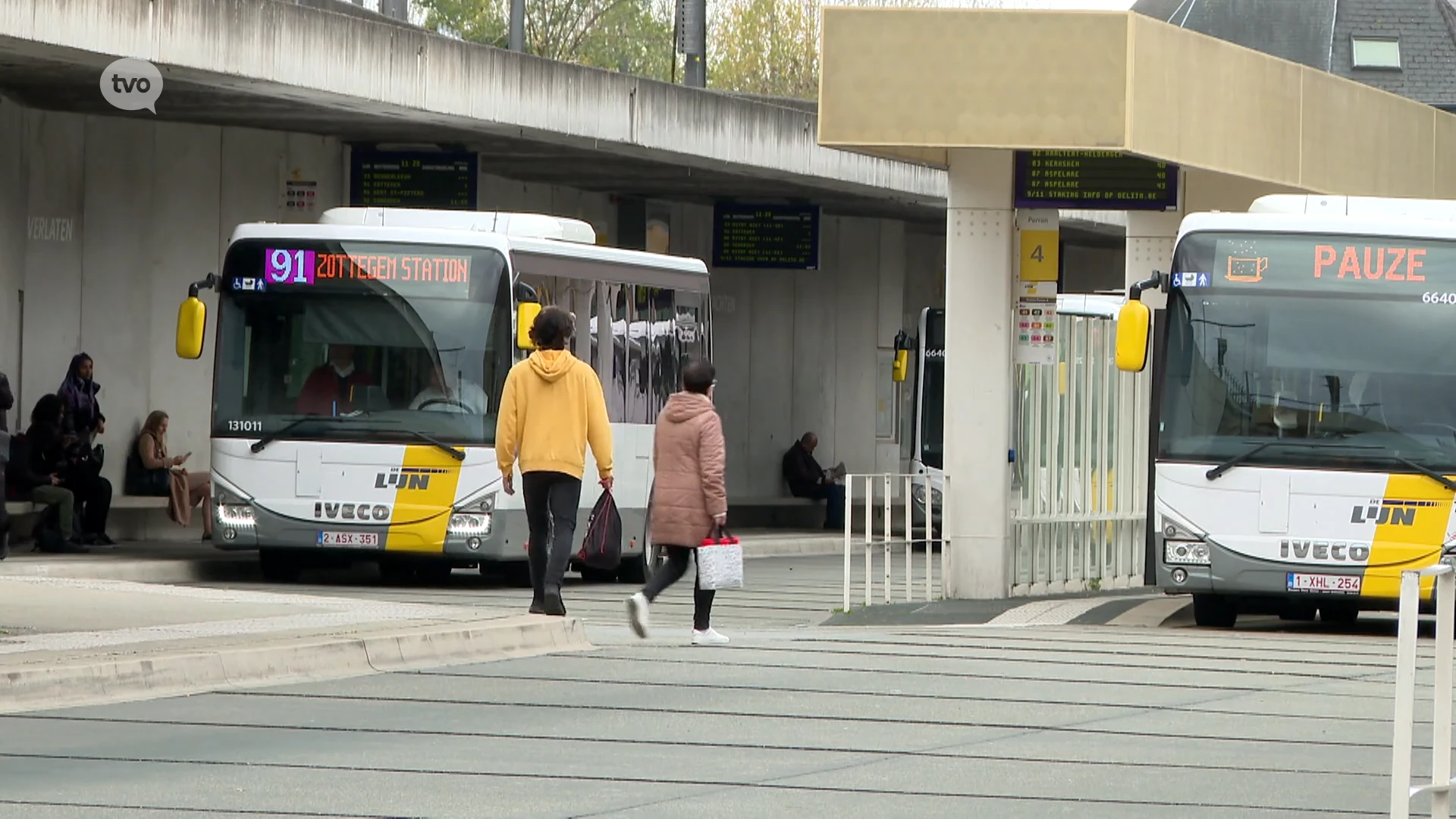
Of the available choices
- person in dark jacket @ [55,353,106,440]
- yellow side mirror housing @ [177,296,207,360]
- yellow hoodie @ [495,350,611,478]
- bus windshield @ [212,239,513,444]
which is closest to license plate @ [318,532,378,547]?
bus windshield @ [212,239,513,444]

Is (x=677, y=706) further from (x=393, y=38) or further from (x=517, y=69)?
(x=517, y=69)

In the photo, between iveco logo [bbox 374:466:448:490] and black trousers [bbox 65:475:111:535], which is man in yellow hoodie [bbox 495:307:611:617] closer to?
iveco logo [bbox 374:466:448:490]

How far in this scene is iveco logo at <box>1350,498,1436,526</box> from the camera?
1642 centimetres

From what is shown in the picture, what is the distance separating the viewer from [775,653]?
14.0m

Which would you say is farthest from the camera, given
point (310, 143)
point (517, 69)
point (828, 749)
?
point (310, 143)

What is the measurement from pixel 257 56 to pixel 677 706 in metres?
11.4

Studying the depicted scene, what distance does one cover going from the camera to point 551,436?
14.0 metres

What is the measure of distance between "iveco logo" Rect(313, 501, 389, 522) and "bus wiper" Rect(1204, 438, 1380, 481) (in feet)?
20.9

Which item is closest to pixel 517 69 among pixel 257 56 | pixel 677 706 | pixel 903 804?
pixel 257 56

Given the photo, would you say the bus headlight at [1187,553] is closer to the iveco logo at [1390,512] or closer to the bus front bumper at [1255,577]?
the bus front bumper at [1255,577]

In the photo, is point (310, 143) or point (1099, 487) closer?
point (1099, 487)

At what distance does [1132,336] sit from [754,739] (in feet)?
24.2

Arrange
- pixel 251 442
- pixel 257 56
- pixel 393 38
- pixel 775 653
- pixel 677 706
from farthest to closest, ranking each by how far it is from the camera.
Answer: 1. pixel 393 38
2. pixel 257 56
3. pixel 251 442
4. pixel 775 653
5. pixel 677 706

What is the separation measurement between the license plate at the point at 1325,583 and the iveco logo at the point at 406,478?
6.51 meters
